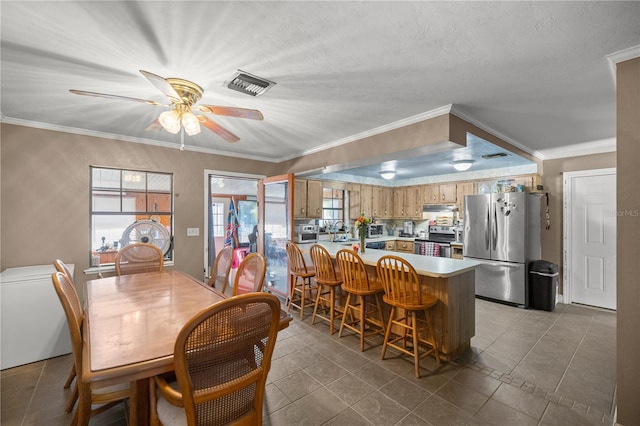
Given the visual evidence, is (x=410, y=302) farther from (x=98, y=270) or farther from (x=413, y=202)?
(x=413, y=202)

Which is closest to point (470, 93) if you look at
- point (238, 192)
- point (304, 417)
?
point (304, 417)

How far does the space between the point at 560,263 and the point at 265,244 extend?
4.76m

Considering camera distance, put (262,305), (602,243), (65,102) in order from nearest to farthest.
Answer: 1. (262,305)
2. (65,102)
3. (602,243)

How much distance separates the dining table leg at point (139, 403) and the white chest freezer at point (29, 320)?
83.5 inches

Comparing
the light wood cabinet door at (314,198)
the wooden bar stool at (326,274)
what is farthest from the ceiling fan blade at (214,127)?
the light wood cabinet door at (314,198)

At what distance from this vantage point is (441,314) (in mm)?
2697

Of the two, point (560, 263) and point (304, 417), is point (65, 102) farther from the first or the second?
point (560, 263)

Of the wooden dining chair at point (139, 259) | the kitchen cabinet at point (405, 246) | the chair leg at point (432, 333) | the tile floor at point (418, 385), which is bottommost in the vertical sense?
the tile floor at point (418, 385)

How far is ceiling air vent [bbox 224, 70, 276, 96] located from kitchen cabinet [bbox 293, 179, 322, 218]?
9.31 ft

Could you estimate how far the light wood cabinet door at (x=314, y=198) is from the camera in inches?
207

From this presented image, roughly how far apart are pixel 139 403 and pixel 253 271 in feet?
3.81

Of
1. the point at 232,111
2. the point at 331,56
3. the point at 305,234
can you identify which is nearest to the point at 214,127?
the point at 232,111

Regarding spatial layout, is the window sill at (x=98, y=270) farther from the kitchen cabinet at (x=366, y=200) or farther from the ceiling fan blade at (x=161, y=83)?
the kitchen cabinet at (x=366, y=200)

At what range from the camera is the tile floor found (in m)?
1.94
